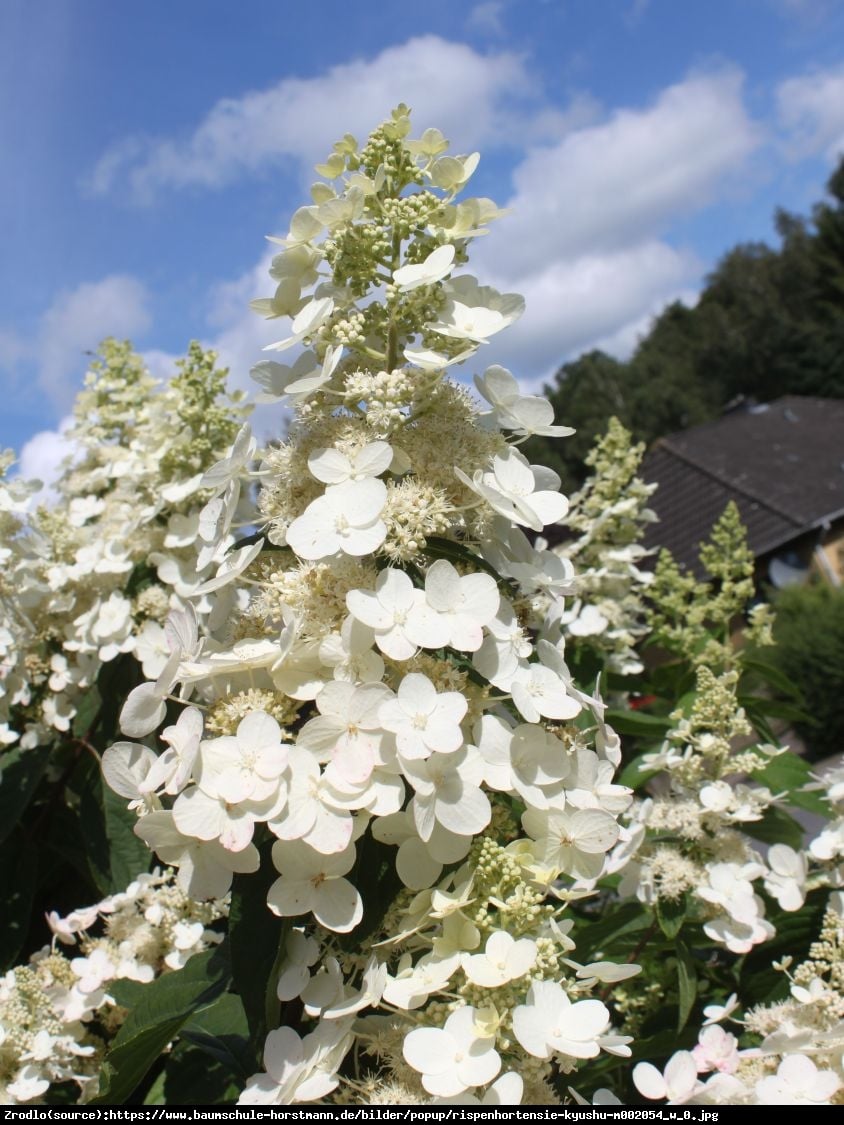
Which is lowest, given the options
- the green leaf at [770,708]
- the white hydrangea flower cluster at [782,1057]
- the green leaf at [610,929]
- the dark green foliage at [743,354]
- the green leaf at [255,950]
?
the white hydrangea flower cluster at [782,1057]

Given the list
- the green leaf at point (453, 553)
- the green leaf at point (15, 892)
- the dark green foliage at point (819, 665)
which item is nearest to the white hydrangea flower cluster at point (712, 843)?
the green leaf at point (453, 553)

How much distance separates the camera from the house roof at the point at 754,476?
2294 centimetres

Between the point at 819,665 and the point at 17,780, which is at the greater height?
the point at 17,780

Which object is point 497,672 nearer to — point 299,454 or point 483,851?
point 483,851

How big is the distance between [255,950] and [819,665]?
1304cm

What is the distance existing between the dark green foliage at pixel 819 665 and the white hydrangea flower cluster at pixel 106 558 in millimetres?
11225

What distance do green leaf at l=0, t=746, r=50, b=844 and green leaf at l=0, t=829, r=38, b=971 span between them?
4.9 inches

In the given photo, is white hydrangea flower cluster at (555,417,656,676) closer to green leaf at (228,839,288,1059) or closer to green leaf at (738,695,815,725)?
green leaf at (738,695,815,725)

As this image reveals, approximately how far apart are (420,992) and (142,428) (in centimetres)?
209

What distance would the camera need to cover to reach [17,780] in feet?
7.74

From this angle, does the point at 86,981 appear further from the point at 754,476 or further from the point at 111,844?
the point at 754,476

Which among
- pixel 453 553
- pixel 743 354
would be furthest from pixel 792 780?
pixel 743 354

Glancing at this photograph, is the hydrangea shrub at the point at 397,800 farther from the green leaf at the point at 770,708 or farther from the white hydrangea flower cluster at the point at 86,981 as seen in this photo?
the green leaf at the point at 770,708

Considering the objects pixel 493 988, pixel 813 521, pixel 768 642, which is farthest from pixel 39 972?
pixel 813 521
